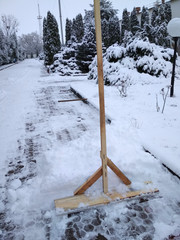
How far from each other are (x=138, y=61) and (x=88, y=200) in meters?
8.96

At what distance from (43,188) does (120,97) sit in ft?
17.1

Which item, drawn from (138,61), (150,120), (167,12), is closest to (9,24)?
(167,12)

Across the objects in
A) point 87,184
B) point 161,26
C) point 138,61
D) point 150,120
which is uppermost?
point 161,26

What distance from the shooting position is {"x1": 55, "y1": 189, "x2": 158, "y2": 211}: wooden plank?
7.04 feet

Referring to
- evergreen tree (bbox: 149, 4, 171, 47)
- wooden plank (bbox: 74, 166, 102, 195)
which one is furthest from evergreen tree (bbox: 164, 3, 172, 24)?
wooden plank (bbox: 74, 166, 102, 195)

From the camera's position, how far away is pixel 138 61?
994cm

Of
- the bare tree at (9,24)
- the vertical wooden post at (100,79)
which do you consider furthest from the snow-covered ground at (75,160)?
the bare tree at (9,24)

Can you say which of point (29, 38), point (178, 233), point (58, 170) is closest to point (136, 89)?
point (58, 170)

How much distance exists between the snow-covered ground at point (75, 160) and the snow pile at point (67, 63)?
42.5 ft

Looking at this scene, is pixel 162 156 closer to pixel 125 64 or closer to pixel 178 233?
pixel 178 233

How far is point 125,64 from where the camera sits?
33.8 ft

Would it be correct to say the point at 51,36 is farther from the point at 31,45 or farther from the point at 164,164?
the point at 31,45

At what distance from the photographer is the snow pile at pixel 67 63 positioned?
18.3 m

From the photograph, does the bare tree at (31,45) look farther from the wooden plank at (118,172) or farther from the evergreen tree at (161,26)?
the wooden plank at (118,172)
